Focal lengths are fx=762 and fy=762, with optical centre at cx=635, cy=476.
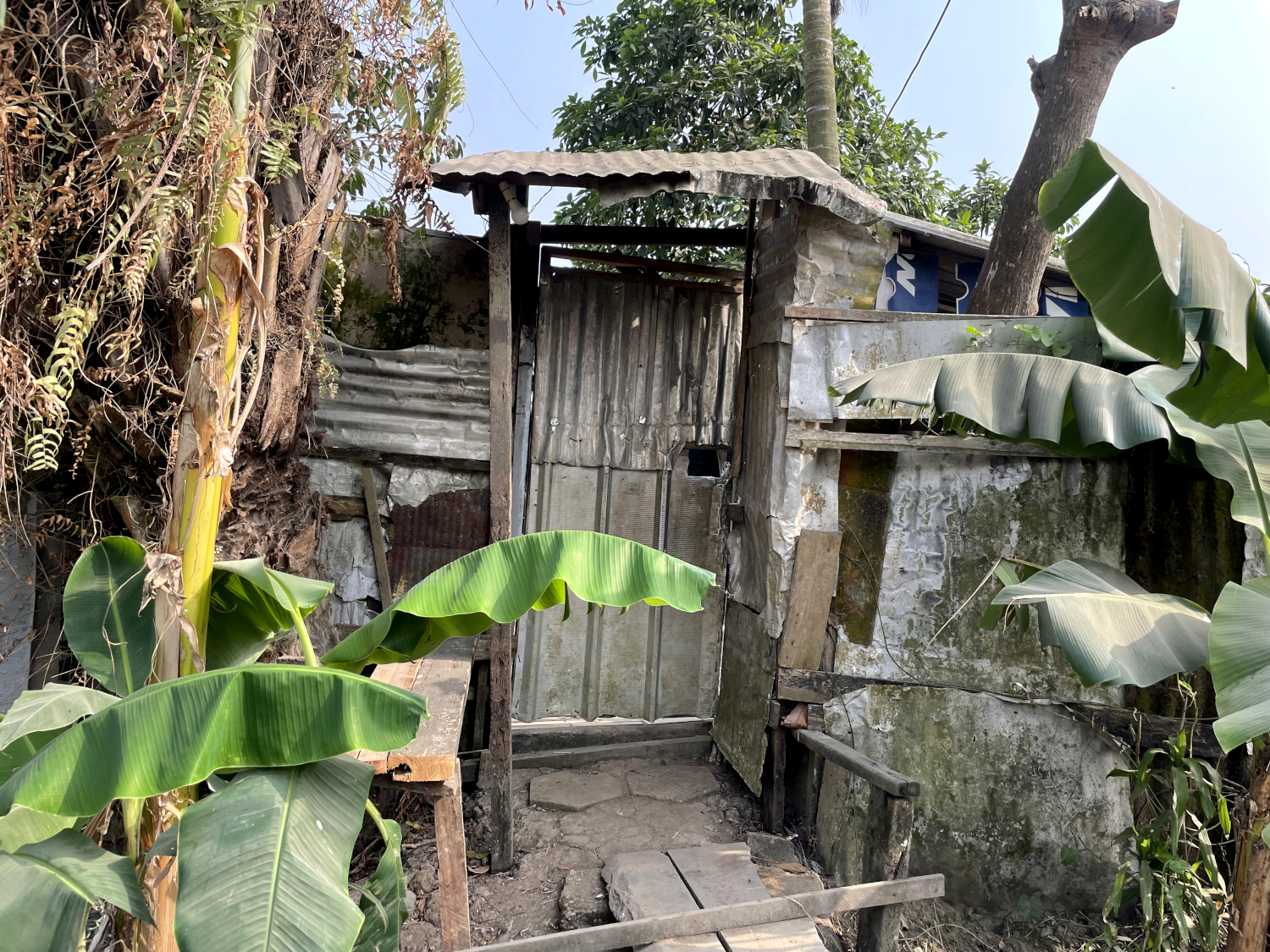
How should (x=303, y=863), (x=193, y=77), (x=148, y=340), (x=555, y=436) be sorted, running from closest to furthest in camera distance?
(x=303, y=863) → (x=193, y=77) → (x=148, y=340) → (x=555, y=436)

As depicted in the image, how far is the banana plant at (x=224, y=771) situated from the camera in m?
1.46

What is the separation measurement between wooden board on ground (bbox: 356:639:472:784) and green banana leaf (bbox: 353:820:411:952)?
173mm

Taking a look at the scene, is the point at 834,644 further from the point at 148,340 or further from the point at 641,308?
the point at 148,340

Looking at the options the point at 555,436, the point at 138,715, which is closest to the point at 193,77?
the point at 138,715

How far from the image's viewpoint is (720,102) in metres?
7.41

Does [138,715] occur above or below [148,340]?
below

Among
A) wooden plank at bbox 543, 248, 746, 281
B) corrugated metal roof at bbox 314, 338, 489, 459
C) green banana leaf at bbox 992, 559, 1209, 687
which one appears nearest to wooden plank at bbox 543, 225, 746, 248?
wooden plank at bbox 543, 248, 746, 281

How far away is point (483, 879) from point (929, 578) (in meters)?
2.72

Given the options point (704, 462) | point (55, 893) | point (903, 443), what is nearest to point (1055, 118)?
point (903, 443)

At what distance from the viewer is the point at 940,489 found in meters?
3.97

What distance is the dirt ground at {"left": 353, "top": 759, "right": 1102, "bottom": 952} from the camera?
3.44 metres

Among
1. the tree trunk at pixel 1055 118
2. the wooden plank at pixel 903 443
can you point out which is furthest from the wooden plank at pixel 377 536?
the tree trunk at pixel 1055 118

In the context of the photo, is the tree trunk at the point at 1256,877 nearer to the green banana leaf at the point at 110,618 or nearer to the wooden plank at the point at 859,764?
the wooden plank at the point at 859,764

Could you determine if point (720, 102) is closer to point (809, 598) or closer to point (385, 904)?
point (809, 598)
